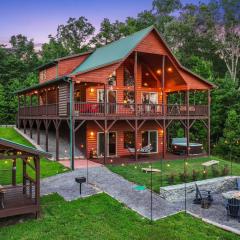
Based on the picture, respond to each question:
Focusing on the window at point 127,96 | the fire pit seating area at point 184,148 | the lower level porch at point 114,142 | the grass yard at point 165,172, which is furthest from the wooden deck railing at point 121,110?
the grass yard at point 165,172

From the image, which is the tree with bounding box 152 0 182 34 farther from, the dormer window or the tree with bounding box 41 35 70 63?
the dormer window

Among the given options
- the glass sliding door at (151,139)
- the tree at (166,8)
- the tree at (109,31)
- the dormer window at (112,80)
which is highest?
the tree at (166,8)

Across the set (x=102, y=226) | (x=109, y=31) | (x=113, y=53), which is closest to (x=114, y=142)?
(x=113, y=53)

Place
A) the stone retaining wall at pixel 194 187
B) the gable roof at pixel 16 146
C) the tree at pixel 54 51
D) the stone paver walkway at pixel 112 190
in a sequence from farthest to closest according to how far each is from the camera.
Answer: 1. the tree at pixel 54 51
2. the stone retaining wall at pixel 194 187
3. the stone paver walkway at pixel 112 190
4. the gable roof at pixel 16 146

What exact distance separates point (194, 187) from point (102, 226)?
598 centimetres

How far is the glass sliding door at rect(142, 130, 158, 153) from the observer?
25736 mm

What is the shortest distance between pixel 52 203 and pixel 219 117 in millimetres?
22868

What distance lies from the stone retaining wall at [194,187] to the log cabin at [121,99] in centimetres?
634

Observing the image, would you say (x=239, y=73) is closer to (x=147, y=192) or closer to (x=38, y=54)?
(x=38, y=54)

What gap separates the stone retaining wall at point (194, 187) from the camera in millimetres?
13875

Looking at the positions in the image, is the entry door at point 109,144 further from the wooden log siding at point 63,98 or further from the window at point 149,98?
the window at point 149,98

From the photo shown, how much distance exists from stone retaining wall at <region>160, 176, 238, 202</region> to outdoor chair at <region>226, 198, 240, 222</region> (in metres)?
2.44

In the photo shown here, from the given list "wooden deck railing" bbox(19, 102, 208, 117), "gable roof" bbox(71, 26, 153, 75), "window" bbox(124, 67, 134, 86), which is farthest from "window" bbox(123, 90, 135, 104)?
"gable roof" bbox(71, 26, 153, 75)


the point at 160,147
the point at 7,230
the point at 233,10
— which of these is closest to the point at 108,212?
the point at 7,230
